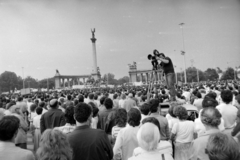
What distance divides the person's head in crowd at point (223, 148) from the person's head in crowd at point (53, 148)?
5.65 feet

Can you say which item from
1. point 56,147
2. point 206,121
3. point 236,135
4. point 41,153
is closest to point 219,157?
point 206,121

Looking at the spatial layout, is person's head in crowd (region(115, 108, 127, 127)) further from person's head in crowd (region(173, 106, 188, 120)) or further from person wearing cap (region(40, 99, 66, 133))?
person wearing cap (region(40, 99, 66, 133))

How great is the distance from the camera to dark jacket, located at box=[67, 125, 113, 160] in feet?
11.1

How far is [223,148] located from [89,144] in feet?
6.57

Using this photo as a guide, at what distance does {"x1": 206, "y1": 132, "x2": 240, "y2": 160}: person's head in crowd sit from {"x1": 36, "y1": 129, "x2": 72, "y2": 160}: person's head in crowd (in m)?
1.72

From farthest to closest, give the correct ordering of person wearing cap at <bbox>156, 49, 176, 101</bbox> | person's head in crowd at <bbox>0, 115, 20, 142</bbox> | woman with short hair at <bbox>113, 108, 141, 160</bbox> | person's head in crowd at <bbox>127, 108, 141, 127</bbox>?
1. person wearing cap at <bbox>156, 49, 176, 101</bbox>
2. person's head in crowd at <bbox>127, 108, 141, 127</bbox>
3. woman with short hair at <bbox>113, 108, 141, 160</bbox>
4. person's head in crowd at <bbox>0, 115, 20, 142</bbox>

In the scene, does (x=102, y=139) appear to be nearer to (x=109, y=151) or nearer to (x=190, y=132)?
(x=109, y=151)

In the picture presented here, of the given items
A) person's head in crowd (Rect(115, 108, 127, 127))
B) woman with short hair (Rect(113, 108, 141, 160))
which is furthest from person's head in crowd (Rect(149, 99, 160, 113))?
woman with short hair (Rect(113, 108, 141, 160))

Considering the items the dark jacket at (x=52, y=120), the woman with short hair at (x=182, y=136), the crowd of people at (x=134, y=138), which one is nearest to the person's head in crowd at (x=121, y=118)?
the crowd of people at (x=134, y=138)

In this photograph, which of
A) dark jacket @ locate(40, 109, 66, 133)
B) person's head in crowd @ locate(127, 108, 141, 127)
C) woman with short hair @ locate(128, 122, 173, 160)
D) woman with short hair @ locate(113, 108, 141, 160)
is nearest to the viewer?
woman with short hair @ locate(128, 122, 173, 160)

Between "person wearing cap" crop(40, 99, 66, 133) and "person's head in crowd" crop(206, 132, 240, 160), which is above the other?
"person's head in crowd" crop(206, 132, 240, 160)

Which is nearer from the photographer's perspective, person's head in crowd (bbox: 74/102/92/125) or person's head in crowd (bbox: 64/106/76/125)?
person's head in crowd (bbox: 74/102/92/125)

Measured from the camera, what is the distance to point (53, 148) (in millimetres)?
2680

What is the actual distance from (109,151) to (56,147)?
1147 mm
